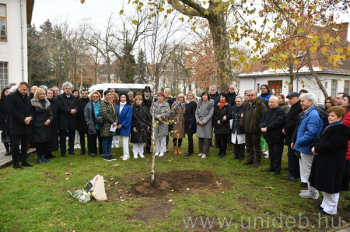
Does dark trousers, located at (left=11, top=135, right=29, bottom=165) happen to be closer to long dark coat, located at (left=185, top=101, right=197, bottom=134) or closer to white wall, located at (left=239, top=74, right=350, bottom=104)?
long dark coat, located at (left=185, top=101, right=197, bottom=134)

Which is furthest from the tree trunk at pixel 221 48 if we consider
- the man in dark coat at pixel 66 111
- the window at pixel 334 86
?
the window at pixel 334 86

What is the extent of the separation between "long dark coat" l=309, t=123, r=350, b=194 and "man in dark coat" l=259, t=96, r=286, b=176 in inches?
81.1

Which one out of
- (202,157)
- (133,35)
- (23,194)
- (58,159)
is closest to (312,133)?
(202,157)

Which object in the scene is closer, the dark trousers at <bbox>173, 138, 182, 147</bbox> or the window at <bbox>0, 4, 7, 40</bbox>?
the dark trousers at <bbox>173, 138, 182, 147</bbox>

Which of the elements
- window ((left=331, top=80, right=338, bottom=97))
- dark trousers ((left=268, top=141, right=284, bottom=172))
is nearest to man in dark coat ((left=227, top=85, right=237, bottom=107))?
dark trousers ((left=268, top=141, right=284, bottom=172))

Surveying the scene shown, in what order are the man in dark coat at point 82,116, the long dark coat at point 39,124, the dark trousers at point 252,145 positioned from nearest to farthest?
the long dark coat at point 39,124, the dark trousers at point 252,145, the man in dark coat at point 82,116

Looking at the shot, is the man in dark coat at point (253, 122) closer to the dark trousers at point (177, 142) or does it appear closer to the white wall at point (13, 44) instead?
the dark trousers at point (177, 142)

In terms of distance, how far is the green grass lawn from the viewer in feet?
13.1

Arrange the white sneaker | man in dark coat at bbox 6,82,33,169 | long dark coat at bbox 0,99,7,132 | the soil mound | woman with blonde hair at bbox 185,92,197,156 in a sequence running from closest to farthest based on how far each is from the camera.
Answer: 1. the white sneaker
2. the soil mound
3. man in dark coat at bbox 6,82,33,169
4. long dark coat at bbox 0,99,7,132
5. woman with blonde hair at bbox 185,92,197,156

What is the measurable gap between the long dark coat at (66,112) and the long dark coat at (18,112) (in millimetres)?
1219

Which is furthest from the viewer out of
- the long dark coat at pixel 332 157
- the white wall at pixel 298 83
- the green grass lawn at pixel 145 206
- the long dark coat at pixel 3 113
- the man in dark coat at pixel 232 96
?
the white wall at pixel 298 83

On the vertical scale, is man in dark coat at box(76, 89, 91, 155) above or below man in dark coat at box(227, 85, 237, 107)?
below

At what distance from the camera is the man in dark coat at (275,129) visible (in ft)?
21.3

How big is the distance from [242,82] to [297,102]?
1302 inches
